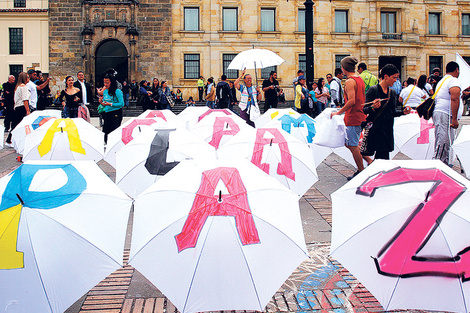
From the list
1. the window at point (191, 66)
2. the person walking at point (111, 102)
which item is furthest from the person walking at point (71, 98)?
the window at point (191, 66)

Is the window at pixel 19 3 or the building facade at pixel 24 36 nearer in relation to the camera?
the building facade at pixel 24 36

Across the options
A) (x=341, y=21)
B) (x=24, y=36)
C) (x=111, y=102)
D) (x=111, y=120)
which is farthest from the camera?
(x=341, y=21)

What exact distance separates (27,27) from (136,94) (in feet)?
29.0

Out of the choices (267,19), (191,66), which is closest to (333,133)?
(191,66)

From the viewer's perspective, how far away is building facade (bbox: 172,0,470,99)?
32.4 m

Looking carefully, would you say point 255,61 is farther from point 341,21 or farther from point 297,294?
point 341,21

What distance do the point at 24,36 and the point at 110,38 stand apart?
597 centimetres

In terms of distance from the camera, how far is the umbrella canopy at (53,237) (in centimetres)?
291

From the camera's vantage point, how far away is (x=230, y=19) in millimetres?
32719

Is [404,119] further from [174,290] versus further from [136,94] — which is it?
[136,94]

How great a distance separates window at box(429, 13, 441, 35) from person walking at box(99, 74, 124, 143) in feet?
95.3

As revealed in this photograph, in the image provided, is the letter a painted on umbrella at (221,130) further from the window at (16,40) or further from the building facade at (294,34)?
the window at (16,40)

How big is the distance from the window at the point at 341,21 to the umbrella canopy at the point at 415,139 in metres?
26.3

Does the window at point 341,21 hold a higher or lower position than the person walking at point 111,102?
higher
